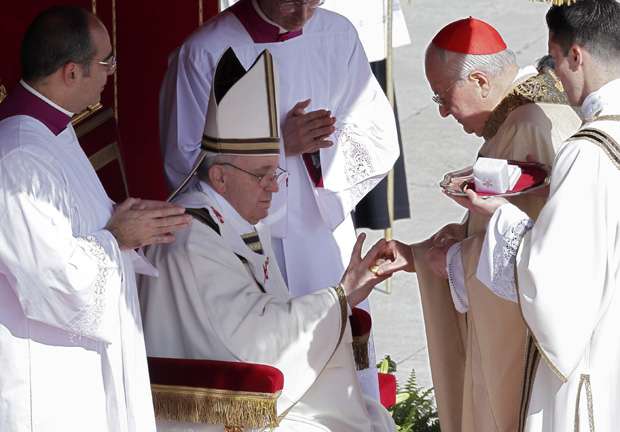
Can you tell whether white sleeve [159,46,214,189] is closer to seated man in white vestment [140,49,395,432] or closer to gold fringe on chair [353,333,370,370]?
seated man in white vestment [140,49,395,432]

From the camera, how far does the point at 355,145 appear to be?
5492 millimetres

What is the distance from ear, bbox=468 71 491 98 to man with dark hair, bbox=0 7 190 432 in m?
0.98

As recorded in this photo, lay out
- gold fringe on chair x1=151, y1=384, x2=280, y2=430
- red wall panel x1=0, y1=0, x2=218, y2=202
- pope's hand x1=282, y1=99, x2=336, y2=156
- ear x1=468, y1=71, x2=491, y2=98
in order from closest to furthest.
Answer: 1. gold fringe on chair x1=151, y1=384, x2=280, y2=430
2. ear x1=468, y1=71, x2=491, y2=98
3. pope's hand x1=282, y1=99, x2=336, y2=156
4. red wall panel x1=0, y1=0, x2=218, y2=202

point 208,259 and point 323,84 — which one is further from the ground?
point 323,84

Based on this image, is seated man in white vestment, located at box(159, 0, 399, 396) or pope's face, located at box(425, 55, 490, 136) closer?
pope's face, located at box(425, 55, 490, 136)

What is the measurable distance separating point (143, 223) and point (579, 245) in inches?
48.9

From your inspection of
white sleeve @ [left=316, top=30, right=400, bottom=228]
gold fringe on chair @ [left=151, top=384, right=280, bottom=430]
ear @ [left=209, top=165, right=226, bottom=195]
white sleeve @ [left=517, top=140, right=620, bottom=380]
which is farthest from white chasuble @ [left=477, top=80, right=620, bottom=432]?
white sleeve @ [left=316, top=30, right=400, bottom=228]

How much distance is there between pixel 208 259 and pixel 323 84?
4.49ft

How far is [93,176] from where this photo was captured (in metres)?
4.20

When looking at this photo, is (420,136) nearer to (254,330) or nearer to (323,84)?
(323,84)

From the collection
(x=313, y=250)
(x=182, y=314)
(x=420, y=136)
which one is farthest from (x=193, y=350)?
(x=420, y=136)

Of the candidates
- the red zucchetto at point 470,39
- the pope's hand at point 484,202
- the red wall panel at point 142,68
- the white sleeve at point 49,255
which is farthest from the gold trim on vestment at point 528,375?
the red wall panel at point 142,68

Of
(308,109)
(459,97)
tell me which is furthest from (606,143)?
(308,109)

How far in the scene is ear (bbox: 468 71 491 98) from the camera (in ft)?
14.1
